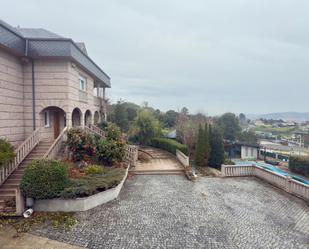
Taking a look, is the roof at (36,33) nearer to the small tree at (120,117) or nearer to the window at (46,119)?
the window at (46,119)

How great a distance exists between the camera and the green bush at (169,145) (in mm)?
15109

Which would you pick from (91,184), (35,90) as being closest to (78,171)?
(91,184)

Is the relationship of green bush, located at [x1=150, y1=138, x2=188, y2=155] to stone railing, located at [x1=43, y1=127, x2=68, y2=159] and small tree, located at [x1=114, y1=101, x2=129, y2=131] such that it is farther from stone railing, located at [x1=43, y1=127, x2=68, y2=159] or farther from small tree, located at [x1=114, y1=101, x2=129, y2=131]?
stone railing, located at [x1=43, y1=127, x2=68, y2=159]

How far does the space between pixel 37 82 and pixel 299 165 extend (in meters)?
26.6

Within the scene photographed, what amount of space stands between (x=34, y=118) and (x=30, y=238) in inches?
292

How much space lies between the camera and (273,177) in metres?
9.33

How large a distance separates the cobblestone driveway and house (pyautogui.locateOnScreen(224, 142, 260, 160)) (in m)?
28.0

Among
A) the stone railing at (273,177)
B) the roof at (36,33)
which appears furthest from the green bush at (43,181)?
the roof at (36,33)

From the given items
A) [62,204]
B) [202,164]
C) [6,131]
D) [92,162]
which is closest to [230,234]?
[62,204]

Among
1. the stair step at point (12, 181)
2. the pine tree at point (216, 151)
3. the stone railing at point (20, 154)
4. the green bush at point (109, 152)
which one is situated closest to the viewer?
the stone railing at point (20, 154)

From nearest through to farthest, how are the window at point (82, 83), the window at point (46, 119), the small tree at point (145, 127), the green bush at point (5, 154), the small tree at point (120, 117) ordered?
the green bush at point (5, 154) → the window at point (46, 119) → the window at point (82, 83) → the small tree at point (145, 127) → the small tree at point (120, 117)

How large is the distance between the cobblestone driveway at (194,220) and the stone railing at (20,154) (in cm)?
352

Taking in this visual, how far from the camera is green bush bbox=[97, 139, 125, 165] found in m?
10.2

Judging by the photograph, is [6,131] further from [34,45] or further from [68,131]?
[34,45]
